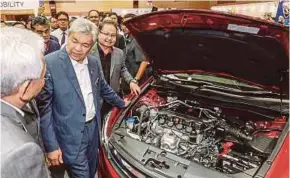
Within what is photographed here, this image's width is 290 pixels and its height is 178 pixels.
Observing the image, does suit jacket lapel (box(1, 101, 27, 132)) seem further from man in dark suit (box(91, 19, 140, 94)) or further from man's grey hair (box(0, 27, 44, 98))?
man in dark suit (box(91, 19, 140, 94))

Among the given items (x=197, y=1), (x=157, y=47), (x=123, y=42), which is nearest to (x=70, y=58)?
(x=157, y=47)

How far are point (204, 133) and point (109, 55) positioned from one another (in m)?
1.36

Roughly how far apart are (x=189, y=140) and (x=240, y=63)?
0.74 metres

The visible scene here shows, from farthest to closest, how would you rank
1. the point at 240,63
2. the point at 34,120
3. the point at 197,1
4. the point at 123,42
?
1. the point at 197,1
2. the point at 123,42
3. the point at 240,63
4. the point at 34,120

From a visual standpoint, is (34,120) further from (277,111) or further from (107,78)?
(277,111)

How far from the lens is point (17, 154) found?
1001mm

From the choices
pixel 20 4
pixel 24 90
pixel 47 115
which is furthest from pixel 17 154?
pixel 20 4

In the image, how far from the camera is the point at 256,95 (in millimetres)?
2523

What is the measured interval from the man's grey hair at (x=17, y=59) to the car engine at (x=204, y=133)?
115 cm

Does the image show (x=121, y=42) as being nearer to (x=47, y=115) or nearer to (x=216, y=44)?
(x=216, y=44)

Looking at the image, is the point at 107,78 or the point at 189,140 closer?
the point at 189,140

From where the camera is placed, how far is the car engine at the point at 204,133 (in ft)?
6.37

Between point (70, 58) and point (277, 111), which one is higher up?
point (70, 58)

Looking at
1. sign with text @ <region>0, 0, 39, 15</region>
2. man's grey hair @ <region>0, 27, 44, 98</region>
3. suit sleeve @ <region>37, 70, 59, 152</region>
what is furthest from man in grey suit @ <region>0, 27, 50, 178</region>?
sign with text @ <region>0, 0, 39, 15</region>
